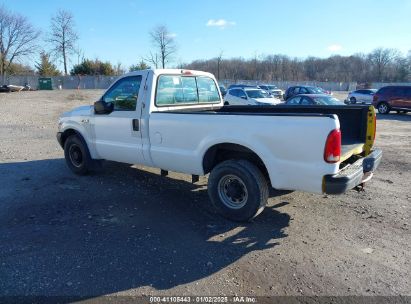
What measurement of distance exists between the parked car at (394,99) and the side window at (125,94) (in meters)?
20.5

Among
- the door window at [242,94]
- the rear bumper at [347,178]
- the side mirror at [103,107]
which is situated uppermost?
the door window at [242,94]

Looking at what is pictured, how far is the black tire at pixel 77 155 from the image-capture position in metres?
6.52

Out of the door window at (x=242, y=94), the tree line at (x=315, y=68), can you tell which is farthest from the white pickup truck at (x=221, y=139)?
the tree line at (x=315, y=68)

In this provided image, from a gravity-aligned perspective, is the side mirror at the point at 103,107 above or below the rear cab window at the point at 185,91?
below

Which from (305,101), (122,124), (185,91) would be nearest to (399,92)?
(305,101)

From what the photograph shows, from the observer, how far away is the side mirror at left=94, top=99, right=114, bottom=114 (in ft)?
19.2

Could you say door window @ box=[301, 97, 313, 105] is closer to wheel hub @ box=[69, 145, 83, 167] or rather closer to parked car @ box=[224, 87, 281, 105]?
parked car @ box=[224, 87, 281, 105]

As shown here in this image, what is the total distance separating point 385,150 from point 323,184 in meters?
7.31

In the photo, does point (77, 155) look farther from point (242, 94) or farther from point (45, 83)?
point (45, 83)

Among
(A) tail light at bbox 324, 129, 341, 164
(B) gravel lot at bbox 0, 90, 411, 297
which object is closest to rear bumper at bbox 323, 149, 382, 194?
(A) tail light at bbox 324, 129, 341, 164

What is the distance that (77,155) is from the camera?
6.79 m

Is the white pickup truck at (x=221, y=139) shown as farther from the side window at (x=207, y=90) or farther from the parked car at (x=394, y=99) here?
the parked car at (x=394, y=99)

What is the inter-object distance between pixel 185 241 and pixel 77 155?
11.8 ft

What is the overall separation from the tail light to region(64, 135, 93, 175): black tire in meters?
4.42
